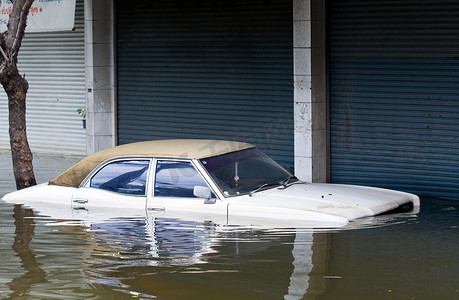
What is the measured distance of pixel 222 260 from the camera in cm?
809

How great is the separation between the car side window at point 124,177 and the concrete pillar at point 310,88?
4919mm

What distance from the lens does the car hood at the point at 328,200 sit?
348 inches

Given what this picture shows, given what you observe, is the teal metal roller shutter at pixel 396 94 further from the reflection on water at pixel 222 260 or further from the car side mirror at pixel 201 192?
the car side mirror at pixel 201 192

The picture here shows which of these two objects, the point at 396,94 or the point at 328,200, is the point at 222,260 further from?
the point at 396,94

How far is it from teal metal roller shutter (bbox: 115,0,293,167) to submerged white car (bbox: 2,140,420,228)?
4892mm

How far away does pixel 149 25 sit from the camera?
55.5 ft

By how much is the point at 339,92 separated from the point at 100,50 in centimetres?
558

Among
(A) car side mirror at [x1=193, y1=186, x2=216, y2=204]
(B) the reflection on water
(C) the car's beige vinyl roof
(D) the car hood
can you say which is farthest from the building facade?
(A) car side mirror at [x1=193, y1=186, x2=216, y2=204]

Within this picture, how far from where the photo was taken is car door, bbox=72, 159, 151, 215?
9617 millimetres

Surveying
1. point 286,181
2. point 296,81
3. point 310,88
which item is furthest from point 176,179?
point 296,81

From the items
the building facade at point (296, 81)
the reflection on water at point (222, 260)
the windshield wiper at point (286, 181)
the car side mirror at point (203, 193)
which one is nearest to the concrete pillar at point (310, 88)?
the building facade at point (296, 81)

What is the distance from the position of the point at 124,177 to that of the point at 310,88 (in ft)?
16.6

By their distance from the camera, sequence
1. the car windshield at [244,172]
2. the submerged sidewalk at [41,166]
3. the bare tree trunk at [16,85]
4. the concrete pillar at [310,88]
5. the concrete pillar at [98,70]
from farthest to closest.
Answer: the concrete pillar at [98,70] → the submerged sidewalk at [41,166] → the concrete pillar at [310,88] → the bare tree trunk at [16,85] → the car windshield at [244,172]

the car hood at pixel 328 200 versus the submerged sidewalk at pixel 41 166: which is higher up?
the car hood at pixel 328 200
